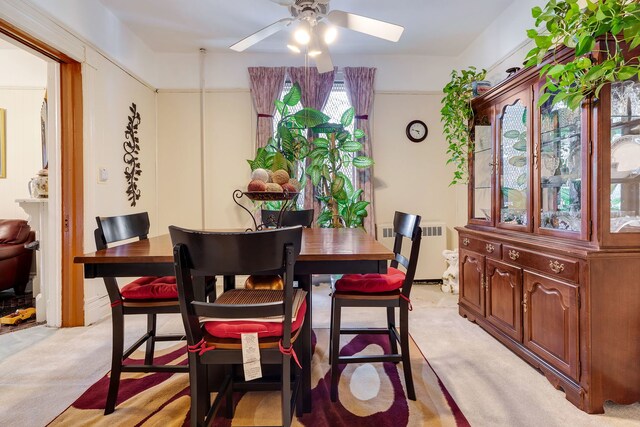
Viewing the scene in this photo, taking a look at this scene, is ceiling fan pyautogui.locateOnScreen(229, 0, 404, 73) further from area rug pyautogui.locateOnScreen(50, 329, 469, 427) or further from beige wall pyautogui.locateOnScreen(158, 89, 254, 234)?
area rug pyautogui.locateOnScreen(50, 329, 469, 427)

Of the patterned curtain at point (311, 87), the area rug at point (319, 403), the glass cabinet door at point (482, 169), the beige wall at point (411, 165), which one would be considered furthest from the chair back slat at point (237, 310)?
the beige wall at point (411, 165)

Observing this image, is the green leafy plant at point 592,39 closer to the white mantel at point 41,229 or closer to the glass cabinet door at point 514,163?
the glass cabinet door at point 514,163

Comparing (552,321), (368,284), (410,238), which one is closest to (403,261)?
(410,238)

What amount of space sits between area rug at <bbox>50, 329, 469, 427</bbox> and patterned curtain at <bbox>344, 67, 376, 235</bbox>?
7.05 ft

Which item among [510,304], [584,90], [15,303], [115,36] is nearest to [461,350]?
[510,304]

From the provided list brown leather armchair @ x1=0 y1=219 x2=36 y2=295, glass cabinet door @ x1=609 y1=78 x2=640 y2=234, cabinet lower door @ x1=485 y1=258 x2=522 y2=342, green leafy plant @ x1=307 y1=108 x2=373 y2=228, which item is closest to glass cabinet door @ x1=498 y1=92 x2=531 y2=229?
cabinet lower door @ x1=485 y1=258 x2=522 y2=342

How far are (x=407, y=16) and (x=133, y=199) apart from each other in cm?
326

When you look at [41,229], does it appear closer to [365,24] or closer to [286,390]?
[286,390]

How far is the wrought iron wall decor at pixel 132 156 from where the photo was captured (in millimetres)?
3342

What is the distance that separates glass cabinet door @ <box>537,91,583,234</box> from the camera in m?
1.79

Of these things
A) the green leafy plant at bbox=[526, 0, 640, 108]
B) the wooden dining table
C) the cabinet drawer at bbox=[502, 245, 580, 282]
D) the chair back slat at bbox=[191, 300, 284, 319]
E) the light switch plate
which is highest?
the green leafy plant at bbox=[526, 0, 640, 108]

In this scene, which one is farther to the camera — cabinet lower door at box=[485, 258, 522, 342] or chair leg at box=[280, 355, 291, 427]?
cabinet lower door at box=[485, 258, 522, 342]

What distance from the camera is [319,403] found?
167cm

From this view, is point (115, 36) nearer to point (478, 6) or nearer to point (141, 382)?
point (141, 382)
